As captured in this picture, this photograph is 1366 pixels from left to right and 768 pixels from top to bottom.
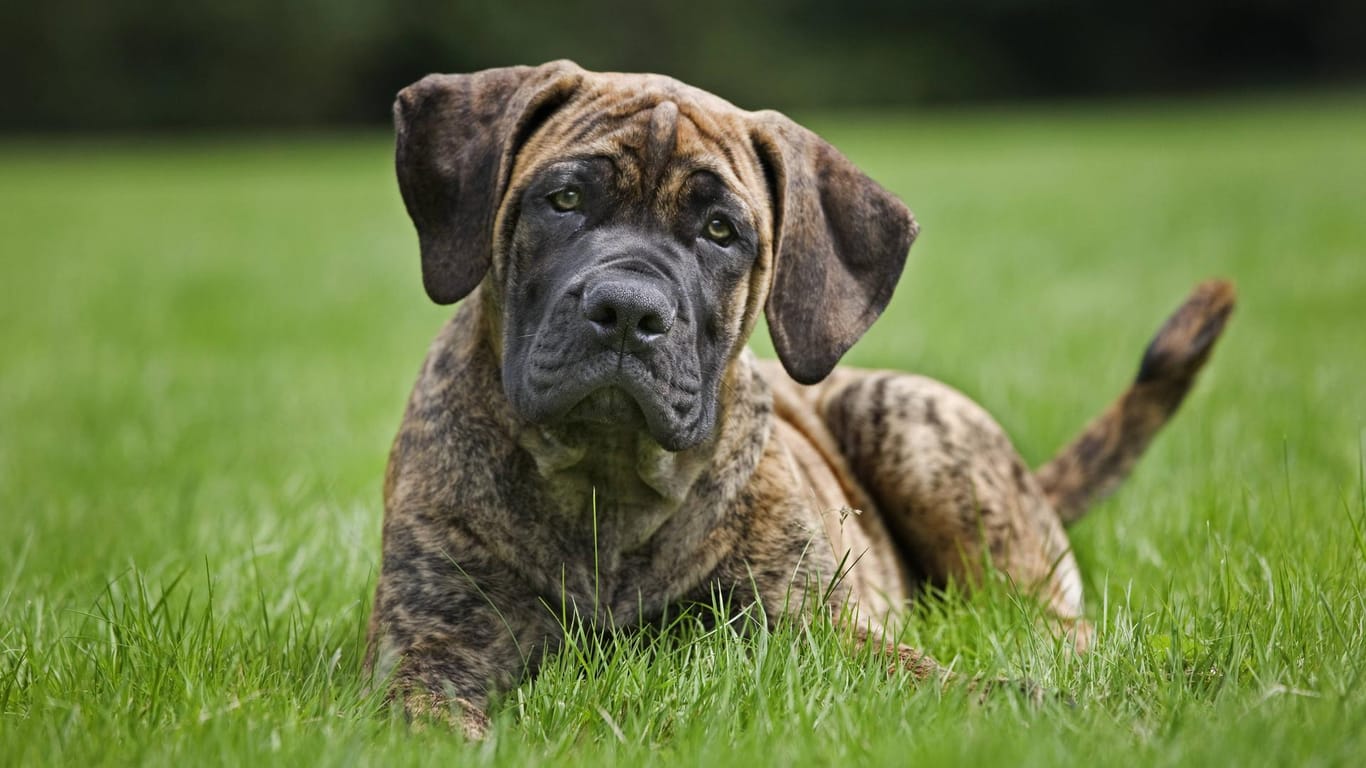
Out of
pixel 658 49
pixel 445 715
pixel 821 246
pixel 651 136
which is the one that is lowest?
pixel 445 715

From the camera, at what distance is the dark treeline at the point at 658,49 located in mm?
39812

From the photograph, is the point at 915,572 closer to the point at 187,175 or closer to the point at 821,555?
the point at 821,555

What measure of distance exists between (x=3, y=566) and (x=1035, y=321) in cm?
652

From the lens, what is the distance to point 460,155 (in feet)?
11.9

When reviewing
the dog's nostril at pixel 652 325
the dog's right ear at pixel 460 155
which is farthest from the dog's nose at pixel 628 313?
the dog's right ear at pixel 460 155

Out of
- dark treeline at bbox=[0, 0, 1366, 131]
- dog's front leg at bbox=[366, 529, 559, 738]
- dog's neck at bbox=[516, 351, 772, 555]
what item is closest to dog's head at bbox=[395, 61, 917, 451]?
dog's neck at bbox=[516, 351, 772, 555]

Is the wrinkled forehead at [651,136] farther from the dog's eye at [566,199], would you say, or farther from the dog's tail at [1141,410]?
the dog's tail at [1141,410]

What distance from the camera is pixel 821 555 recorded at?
377 centimetres

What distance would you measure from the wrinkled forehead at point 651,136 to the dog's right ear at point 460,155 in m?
0.06

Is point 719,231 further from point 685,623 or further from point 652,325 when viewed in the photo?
point 685,623

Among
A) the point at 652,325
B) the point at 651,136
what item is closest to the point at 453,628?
the point at 652,325

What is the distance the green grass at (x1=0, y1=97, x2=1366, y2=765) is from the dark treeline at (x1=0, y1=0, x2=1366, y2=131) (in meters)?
26.9

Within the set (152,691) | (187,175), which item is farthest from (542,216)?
(187,175)

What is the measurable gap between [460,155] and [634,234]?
1.76 ft
